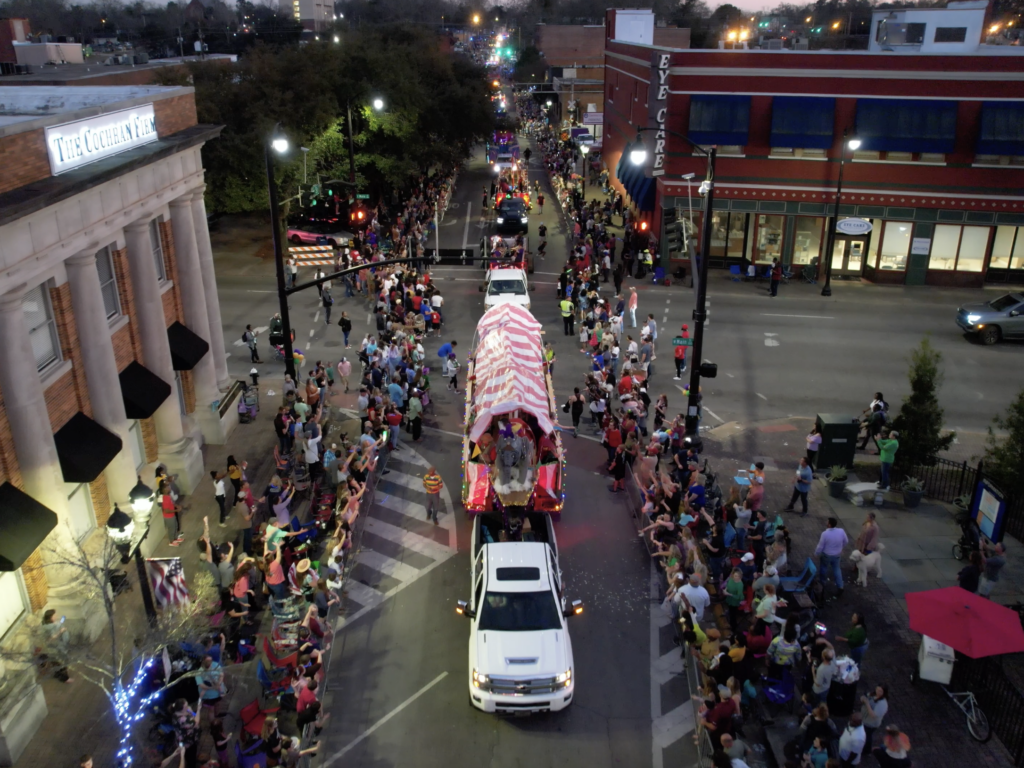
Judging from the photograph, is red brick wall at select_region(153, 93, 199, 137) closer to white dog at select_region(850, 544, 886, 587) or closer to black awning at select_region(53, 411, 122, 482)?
black awning at select_region(53, 411, 122, 482)

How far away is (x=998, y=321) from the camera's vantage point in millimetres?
29203

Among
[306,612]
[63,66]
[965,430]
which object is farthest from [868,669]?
[63,66]

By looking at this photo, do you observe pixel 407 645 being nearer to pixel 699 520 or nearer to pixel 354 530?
pixel 354 530

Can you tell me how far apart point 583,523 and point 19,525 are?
10605 millimetres

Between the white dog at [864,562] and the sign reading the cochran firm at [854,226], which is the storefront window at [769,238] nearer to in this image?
the sign reading the cochran firm at [854,226]

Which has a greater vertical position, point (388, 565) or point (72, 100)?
point (72, 100)

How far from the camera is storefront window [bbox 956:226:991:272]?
36.1 m

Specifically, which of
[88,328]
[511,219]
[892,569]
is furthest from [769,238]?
[88,328]

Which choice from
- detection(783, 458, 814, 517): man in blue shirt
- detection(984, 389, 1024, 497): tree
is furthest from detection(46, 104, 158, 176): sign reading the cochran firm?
detection(984, 389, 1024, 497): tree

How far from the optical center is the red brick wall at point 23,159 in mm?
12922

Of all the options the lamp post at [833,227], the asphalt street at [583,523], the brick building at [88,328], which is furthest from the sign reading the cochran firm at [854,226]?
the brick building at [88,328]

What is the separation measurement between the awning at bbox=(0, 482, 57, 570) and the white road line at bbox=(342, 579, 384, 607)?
5.15 m

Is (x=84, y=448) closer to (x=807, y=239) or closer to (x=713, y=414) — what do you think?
(x=713, y=414)

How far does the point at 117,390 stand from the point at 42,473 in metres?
2.96
